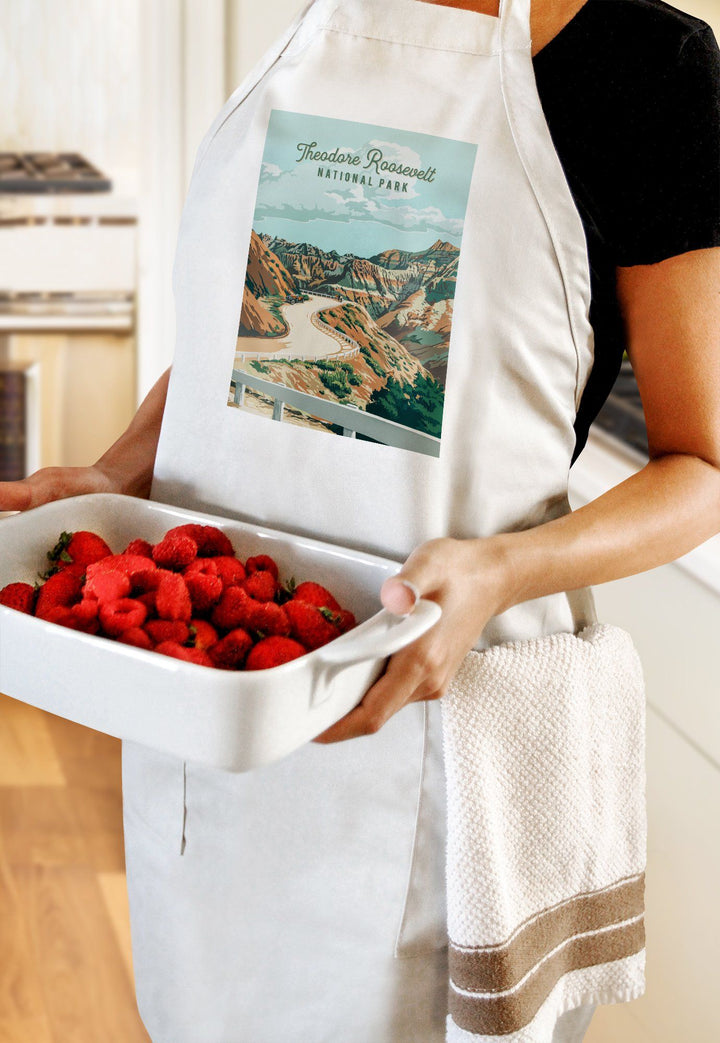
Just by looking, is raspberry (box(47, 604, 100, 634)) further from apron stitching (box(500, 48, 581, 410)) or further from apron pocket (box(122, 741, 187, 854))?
apron stitching (box(500, 48, 581, 410))

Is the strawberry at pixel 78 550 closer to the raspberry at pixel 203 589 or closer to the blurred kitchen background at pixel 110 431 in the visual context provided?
the raspberry at pixel 203 589

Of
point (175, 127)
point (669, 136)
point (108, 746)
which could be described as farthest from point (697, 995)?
point (175, 127)

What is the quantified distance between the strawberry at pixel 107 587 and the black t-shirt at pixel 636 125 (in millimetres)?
388

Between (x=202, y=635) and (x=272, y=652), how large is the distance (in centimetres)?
7

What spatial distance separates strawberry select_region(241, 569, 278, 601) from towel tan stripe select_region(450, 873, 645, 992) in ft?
1.02

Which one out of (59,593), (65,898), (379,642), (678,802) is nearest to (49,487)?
(59,593)

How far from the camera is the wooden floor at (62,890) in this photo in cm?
158

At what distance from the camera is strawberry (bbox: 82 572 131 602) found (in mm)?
620

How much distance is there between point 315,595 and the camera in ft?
2.16

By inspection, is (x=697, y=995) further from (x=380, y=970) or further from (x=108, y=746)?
(x=108, y=746)

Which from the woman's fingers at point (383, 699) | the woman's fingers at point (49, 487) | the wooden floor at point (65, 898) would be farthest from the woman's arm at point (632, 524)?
the wooden floor at point (65, 898)

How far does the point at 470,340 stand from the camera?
68 centimetres

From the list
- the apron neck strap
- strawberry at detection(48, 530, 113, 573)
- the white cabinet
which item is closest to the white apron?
the apron neck strap

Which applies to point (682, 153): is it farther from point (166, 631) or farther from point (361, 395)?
point (166, 631)
